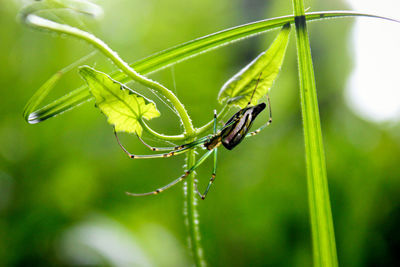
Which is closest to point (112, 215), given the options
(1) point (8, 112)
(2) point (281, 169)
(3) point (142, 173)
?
(3) point (142, 173)

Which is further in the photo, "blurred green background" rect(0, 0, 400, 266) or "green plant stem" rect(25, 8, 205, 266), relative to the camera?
"blurred green background" rect(0, 0, 400, 266)

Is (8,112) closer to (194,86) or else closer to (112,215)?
(112,215)

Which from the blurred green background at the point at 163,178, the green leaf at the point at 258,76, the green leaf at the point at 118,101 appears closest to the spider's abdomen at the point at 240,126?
the green leaf at the point at 258,76

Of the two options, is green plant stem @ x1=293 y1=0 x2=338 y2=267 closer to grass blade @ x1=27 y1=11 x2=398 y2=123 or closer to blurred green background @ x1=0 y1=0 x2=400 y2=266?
grass blade @ x1=27 y1=11 x2=398 y2=123

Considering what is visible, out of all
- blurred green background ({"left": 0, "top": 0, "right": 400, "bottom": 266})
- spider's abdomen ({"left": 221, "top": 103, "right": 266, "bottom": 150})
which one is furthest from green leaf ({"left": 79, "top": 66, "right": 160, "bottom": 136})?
blurred green background ({"left": 0, "top": 0, "right": 400, "bottom": 266})

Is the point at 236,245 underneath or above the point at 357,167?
underneath

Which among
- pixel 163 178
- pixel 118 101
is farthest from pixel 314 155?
pixel 163 178
